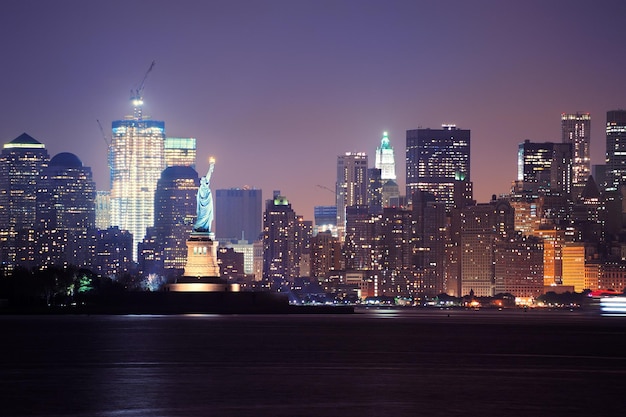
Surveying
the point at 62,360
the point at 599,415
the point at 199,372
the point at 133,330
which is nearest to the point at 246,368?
the point at 199,372

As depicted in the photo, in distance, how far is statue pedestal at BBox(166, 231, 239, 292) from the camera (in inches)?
5354

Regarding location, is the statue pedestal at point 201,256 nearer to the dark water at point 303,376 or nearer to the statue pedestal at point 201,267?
the statue pedestal at point 201,267

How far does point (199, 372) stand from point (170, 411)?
13.5m

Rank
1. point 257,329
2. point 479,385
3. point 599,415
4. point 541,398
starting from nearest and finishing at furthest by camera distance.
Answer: point 599,415, point 541,398, point 479,385, point 257,329

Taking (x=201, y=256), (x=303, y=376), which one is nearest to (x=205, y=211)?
(x=201, y=256)

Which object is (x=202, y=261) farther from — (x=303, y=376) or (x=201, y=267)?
(x=303, y=376)

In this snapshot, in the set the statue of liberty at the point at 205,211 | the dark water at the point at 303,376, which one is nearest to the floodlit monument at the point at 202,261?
the statue of liberty at the point at 205,211

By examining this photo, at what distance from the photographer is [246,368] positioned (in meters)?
55.1

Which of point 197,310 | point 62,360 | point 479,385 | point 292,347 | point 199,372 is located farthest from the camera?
point 197,310

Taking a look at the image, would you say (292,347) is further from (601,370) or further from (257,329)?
(257,329)

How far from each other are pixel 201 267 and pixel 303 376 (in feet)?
283

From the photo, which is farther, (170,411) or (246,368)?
(246,368)

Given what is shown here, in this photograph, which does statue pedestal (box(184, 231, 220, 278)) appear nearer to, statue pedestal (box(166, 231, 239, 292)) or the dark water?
statue pedestal (box(166, 231, 239, 292))

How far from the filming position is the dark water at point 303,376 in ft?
132
